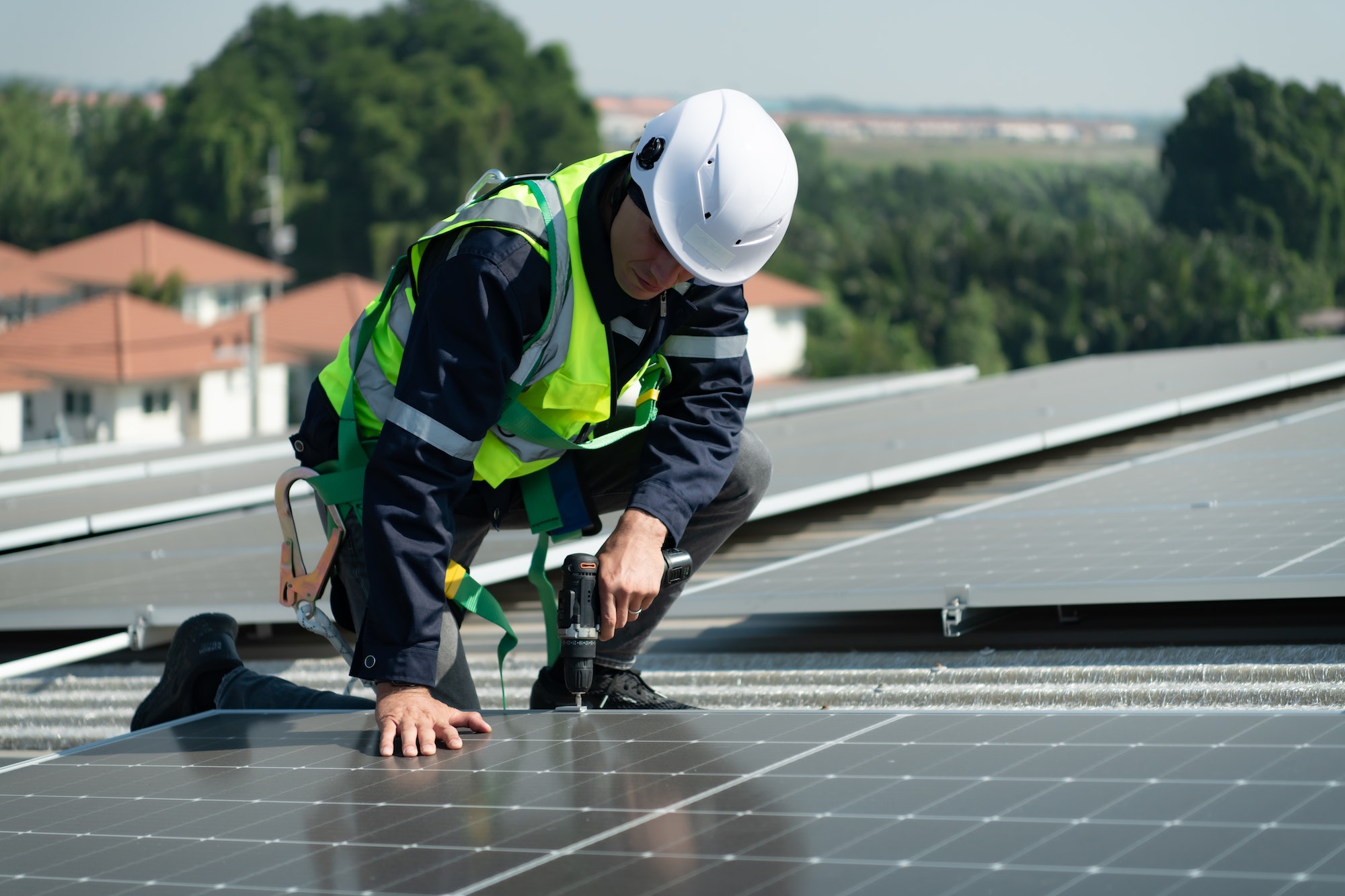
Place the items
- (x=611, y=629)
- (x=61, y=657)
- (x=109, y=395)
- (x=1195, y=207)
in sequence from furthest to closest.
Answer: (x=1195, y=207) → (x=109, y=395) → (x=61, y=657) → (x=611, y=629)

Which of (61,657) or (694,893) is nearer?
(694,893)

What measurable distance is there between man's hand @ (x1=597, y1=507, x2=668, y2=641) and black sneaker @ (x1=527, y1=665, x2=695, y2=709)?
451 millimetres

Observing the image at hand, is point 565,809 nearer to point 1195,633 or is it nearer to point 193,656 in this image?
point 193,656

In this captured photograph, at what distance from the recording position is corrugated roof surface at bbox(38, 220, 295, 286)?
75.4m

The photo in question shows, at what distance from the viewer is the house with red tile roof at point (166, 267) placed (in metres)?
75.3

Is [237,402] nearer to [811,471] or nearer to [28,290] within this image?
[28,290]

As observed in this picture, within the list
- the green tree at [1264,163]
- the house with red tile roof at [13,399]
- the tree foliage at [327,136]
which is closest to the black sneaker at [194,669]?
the house with red tile roof at [13,399]

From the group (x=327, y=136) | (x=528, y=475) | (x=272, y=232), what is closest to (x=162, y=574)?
(x=528, y=475)

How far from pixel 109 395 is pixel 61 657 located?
57091 millimetres

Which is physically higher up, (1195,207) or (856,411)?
(1195,207)

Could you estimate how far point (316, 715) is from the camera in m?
3.95

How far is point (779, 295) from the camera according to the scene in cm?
7681

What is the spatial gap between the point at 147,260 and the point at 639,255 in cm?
7643

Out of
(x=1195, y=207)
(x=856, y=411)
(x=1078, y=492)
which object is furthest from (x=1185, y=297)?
(x=1078, y=492)
